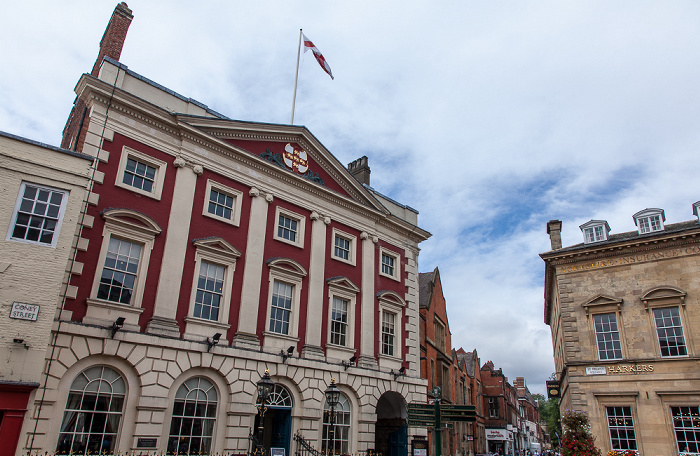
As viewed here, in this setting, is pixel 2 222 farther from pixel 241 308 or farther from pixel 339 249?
pixel 339 249

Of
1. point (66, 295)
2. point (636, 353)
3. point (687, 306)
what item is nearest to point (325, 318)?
point (66, 295)

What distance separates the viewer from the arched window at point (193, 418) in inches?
650

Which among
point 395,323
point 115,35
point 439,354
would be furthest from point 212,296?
point 439,354

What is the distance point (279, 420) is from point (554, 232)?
20294mm

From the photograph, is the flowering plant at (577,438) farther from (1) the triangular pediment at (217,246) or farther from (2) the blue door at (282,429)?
(1) the triangular pediment at (217,246)

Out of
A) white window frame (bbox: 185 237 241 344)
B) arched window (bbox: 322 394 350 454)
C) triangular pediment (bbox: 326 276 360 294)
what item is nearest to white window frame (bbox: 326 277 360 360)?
triangular pediment (bbox: 326 276 360 294)

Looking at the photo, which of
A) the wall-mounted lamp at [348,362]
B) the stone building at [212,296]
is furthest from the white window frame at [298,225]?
the wall-mounted lamp at [348,362]

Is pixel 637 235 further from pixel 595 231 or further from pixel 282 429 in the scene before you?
pixel 282 429

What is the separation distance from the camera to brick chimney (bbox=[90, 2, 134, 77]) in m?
19.7

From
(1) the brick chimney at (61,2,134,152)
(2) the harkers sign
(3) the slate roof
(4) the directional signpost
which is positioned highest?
(1) the brick chimney at (61,2,134,152)

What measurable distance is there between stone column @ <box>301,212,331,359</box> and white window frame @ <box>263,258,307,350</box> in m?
0.57

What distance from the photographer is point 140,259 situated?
56.9ft

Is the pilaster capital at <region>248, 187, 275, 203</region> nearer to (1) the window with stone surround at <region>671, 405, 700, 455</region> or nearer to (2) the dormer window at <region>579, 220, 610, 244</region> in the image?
(2) the dormer window at <region>579, 220, 610, 244</region>

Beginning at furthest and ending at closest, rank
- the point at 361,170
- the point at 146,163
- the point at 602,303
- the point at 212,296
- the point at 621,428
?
the point at 361,170 → the point at 602,303 → the point at 621,428 → the point at 212,296 → the point at 146,163
